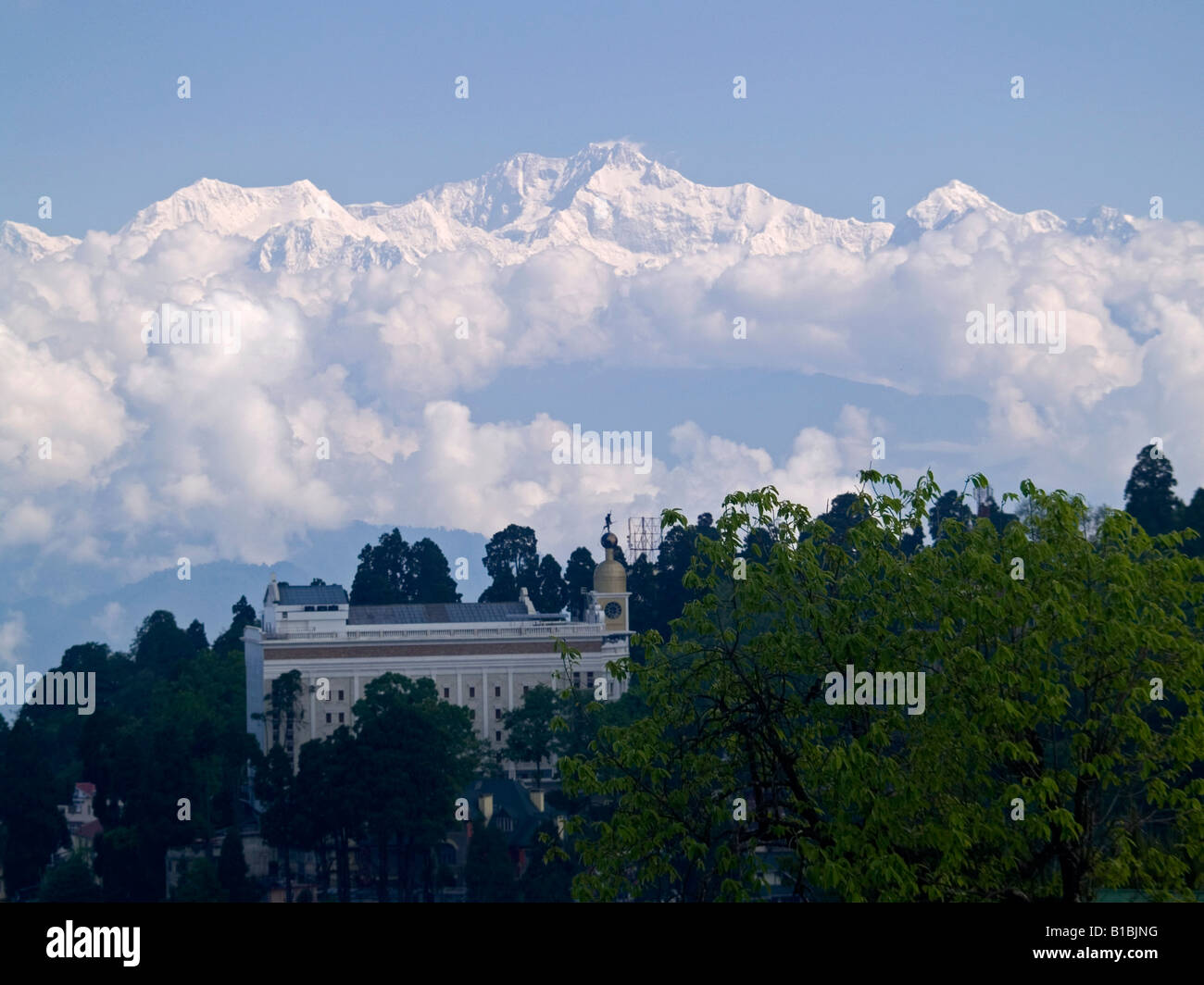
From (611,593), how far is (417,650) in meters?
13.7

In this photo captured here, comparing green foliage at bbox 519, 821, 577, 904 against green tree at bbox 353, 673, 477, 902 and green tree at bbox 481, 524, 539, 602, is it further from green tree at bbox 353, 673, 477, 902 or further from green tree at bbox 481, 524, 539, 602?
green tree at bbox 481, 524, 539, 602

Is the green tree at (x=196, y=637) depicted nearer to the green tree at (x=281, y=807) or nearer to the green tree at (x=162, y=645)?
the green tree at (x=162, y=645)

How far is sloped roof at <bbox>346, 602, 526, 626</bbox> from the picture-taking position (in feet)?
356

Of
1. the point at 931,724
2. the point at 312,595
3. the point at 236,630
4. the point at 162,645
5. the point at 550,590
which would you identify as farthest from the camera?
the point at 550,590

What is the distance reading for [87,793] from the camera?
9719 cm

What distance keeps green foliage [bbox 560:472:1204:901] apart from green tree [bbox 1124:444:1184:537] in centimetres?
5578

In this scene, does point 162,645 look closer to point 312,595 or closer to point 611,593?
point 312,595

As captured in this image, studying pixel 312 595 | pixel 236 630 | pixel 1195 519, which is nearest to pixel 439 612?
pixel 312 595

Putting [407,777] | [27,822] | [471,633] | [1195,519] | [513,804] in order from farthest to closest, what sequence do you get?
[471,633]
[513,804]
[27,822]
[407,777]
[1195,519]

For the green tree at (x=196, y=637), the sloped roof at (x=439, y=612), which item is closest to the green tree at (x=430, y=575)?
the sloped roof at (x=439, y=612)

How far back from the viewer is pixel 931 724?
60.4 ft

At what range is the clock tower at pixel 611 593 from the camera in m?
108
